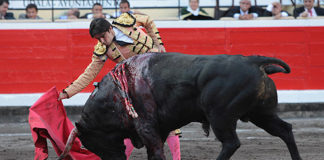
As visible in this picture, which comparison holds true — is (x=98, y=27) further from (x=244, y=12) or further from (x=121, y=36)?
(x=244, y=12)

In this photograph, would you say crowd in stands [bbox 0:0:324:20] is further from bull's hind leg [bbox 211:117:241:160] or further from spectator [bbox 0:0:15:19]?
bull's hind leg [bbox 211:117:241:160]

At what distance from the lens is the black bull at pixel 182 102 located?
3.97 metres

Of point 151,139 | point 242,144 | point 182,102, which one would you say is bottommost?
point 242,144

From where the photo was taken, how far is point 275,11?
28.0 feet

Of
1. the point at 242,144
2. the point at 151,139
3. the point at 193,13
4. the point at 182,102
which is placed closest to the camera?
the point at 182,102

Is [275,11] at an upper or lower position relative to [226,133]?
upper

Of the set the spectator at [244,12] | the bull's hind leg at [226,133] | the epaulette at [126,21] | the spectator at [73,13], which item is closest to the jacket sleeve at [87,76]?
the epaulette at [126,21]

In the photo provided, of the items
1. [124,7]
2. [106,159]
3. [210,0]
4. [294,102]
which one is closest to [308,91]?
[294,102]

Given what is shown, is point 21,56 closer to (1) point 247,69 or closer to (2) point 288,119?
(2) point 288,119

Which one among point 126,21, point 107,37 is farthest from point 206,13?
point 107,37

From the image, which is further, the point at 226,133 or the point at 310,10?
the point at 310,10

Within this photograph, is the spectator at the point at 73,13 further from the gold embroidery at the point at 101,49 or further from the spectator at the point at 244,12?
the gold embroidery at the point at 101,49

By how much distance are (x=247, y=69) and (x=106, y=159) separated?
1362 millimetres

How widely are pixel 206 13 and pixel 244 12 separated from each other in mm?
555
